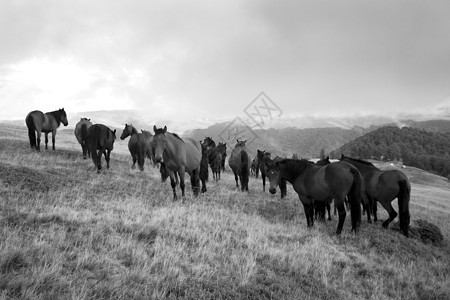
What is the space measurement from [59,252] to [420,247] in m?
10.9

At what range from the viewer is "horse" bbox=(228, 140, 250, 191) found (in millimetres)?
18016

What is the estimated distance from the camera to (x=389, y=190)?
39.8 ft

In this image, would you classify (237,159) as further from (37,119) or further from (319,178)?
(37,119)

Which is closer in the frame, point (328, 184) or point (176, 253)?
point (176, 253)

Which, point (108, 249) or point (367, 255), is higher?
point (108, 249)

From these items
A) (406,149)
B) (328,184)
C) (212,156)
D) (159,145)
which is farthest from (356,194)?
(406,149)

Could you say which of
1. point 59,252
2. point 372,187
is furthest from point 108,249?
point 372,187

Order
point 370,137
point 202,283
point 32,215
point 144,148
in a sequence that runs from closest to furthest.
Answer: point 202,283 < point 32,215 < point 144,148 < point 370,137

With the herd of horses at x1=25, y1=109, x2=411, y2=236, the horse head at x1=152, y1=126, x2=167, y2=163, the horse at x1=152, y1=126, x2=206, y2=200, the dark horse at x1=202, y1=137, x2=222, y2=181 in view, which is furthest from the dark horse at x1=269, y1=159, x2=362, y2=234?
the dark horse at x1=202, y1=137, x2=222, y2=181

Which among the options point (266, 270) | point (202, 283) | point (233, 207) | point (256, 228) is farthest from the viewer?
point (233, 207)

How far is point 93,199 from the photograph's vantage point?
9.10m

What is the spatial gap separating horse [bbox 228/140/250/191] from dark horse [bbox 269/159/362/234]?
20.1 ft

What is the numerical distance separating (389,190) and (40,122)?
19.4 meters

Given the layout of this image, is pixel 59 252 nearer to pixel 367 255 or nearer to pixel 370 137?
pixel 367 255
